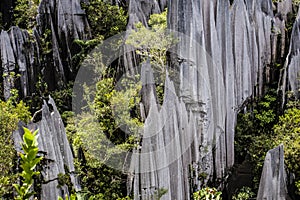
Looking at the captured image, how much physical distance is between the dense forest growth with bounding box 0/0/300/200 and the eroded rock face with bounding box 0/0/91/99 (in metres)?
0.09

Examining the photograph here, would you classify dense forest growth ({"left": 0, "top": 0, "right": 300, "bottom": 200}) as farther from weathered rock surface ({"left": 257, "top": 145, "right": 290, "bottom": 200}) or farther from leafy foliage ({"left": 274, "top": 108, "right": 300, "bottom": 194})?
weathered rock surface ({"left": 257, "top": 145, "right": 290, "bottom": 200})

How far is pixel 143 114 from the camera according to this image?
28.2 feet

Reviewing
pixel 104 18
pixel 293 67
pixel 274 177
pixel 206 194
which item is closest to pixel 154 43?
pixel 104 18

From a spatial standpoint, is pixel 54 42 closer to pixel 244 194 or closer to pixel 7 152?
pixel 7 152

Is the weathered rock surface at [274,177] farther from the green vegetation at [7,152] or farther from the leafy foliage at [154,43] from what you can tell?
the green vegetation at [7,152]

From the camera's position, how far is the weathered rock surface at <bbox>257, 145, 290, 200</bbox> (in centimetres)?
742

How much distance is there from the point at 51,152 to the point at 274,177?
15.9 ft

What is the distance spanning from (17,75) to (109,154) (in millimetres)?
5827

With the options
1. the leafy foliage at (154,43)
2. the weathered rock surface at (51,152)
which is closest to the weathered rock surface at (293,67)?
the leafy foliage at (154,43)

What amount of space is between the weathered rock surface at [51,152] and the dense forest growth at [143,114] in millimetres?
24

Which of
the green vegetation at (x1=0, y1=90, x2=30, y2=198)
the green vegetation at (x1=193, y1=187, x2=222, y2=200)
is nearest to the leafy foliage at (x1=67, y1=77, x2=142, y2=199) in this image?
the green vegetation at (x1=0, y1=90, x2=30, y2=198)

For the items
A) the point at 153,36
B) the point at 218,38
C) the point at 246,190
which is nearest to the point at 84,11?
the point at 153,36

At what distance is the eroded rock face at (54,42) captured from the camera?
1270cm

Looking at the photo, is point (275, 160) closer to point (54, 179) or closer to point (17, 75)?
point (54, 179)
